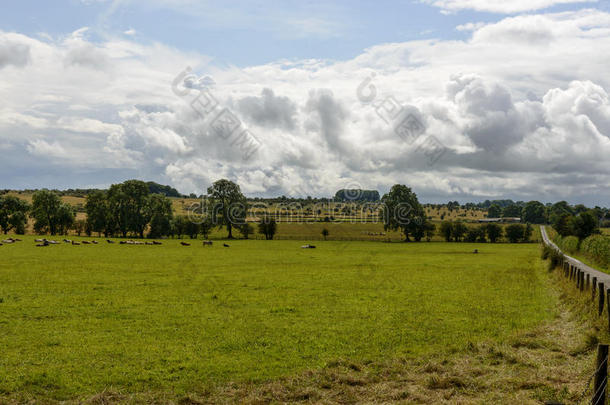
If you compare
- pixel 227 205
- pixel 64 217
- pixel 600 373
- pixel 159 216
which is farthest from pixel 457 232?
pixel 600 373

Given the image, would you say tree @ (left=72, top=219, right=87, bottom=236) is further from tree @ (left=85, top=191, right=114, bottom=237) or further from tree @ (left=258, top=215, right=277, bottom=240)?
tree @ (left=258, top=215, right=277, bottom=240)

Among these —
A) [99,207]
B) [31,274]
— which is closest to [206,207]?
[99,207]

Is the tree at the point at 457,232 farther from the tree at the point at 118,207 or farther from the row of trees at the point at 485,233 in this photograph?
the tree at the point at 118,207

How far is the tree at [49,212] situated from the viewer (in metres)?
108

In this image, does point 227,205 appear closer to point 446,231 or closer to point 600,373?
point 446,231

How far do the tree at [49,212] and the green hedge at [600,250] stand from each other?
349ft

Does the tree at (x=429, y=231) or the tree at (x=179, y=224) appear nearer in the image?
the tree at (x=179, y=224)

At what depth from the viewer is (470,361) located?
13.7 metres

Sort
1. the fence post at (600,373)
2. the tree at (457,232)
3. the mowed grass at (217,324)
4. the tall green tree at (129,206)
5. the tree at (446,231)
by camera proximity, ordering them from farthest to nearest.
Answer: the tree at (457,232) < the tree at (446,231) < the tall green tree at (129,206) < the mowed grass at (217,324) < the fence post at (600,373)

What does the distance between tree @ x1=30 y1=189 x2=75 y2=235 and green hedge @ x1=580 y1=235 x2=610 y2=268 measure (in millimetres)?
106245

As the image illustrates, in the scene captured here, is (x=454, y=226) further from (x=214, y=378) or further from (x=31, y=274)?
(x=214, y=378)

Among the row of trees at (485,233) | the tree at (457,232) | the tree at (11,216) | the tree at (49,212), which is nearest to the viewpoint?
the tree at (11,216)

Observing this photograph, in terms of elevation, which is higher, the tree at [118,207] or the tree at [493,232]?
the tree at [118,207]

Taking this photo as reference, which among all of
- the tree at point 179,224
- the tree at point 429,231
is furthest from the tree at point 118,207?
the tree at point 429,231
